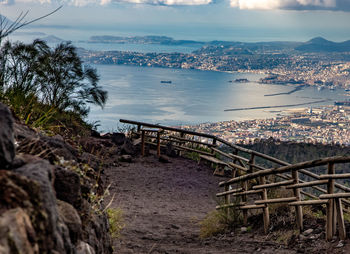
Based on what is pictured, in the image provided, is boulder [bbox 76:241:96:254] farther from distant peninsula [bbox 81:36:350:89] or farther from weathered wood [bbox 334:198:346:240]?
distant peninsula [bbox 81:36:350:89]

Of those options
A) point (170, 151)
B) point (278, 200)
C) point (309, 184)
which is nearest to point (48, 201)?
point (309, 184)

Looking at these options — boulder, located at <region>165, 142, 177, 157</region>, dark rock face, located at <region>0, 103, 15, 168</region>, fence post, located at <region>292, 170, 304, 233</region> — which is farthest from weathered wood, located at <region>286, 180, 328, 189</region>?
boulder, located at <region>165, 142, 177, 157</region>

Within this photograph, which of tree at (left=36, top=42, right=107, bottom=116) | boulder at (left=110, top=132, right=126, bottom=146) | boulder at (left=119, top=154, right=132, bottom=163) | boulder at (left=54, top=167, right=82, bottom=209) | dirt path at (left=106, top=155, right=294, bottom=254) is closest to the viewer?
boulder at (left=54, top=167, right=82, bottom=209)

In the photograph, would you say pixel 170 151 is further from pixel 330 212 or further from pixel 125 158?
pixel 330 212

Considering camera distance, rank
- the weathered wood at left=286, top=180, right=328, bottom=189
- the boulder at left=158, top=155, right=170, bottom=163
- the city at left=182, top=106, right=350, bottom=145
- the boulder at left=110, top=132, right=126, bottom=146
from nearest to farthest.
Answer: the weathered wood at left=286, top=180, right=328, bottom=189
the boulder at left=158, top=155, right=170, bottom=163
the boulder at left=110, top=132, right=126, bottom=146
the city at left=182, top=106, right=350, bottom=145

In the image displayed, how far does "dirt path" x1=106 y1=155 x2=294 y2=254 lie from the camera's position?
5902 millimetres

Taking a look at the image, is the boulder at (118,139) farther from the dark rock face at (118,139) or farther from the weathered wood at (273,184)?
the weathered wood at (273,184)

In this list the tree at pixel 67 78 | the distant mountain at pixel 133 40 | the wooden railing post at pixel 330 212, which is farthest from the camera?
the distant mountain at pixel 133 40

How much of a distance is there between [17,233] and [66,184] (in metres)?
1.13

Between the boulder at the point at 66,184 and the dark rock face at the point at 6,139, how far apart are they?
0.62 meters

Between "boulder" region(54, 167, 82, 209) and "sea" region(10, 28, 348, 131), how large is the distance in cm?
3665

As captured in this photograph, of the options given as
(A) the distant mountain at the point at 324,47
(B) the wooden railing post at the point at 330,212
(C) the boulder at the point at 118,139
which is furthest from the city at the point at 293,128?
(A) the distant mountain at the point at 324,47

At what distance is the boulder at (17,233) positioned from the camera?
2.00 metres

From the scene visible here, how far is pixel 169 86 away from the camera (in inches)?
3150
